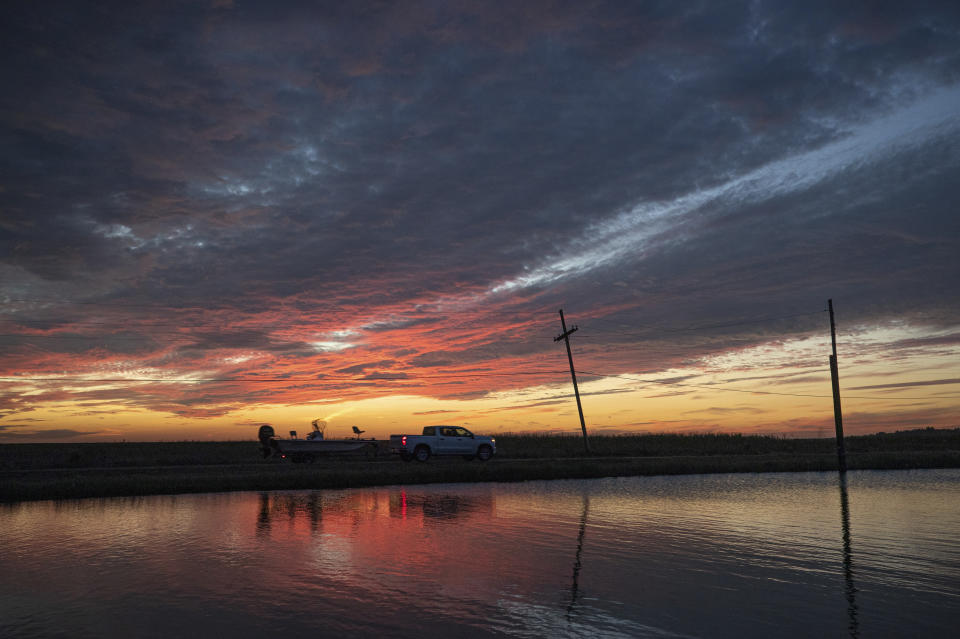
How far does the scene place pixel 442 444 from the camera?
39.5m

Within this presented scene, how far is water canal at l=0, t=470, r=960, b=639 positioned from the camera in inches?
333

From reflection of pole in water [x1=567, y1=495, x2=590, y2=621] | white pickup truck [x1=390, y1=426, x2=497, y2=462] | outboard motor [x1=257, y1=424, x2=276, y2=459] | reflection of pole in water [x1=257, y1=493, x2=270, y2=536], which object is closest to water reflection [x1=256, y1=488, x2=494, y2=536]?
reflection of pole in water [x1=257, y1=493, x2=270, y2=536]

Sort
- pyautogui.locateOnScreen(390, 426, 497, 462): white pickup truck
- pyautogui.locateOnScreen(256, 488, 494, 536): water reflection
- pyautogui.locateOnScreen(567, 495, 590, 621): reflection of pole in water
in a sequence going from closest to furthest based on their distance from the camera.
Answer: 1. pyautogui.locateOnScreen(567, 495, 590, 621): reflection of pole in water
2. pyautogui.locateOnScreen(256, 488, 494, 536): water reflection
3. pyautogui.locateOnScreen(390, 426, 497, 462): white pickup truck

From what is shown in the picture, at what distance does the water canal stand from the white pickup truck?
17.6m

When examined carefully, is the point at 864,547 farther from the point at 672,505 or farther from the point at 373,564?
the point at 373,564

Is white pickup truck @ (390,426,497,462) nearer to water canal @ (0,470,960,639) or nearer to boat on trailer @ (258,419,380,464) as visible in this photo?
boat on trailer @ (258,419,380,464)

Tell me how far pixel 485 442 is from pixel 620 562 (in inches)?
1128

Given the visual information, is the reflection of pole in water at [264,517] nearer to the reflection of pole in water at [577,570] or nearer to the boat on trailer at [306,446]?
the reflection of pole in water at [577,570]

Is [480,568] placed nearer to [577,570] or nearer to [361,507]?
[577,570]

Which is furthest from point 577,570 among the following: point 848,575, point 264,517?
point 264,517

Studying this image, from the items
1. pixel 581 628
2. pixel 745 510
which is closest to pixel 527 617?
pixel 581 628

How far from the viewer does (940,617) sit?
28.6 feet

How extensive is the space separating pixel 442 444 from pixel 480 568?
2829cm

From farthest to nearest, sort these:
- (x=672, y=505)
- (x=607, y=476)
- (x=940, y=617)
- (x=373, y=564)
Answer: (x=607, y=476), (x=672, y=505), (x=373, y=564), (x=940, y=617)
